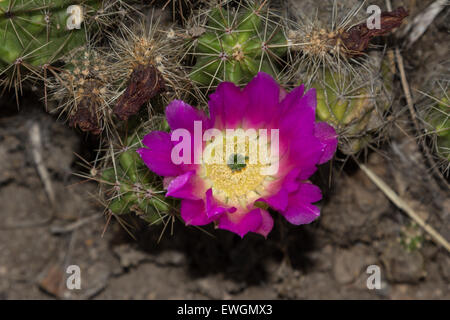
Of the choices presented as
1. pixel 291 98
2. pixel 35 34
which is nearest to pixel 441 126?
pixel 291 98

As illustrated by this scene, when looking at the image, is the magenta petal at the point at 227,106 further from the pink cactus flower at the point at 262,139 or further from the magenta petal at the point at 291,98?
the magenta petal at the point at 291,98

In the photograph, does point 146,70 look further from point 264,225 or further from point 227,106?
point 264,225

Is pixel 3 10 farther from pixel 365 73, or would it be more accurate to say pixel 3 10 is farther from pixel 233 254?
pixel 233 254

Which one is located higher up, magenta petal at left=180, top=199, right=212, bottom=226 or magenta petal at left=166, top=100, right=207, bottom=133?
magenta petal at left=166, top=100, right=207, bottom=133

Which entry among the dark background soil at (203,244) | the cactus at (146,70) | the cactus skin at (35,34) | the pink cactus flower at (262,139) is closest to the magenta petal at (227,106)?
the pink cactus flower at (262,139)

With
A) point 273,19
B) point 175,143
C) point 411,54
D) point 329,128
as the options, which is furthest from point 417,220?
point 175,143

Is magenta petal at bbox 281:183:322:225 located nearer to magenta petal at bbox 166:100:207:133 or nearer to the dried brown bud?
magenta petal at bbox 166:100:207:133

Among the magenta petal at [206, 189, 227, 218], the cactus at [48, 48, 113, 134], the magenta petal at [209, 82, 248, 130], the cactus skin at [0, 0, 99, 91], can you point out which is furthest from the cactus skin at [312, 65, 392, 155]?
the cactus skin at [0, 0, 99, 91]
